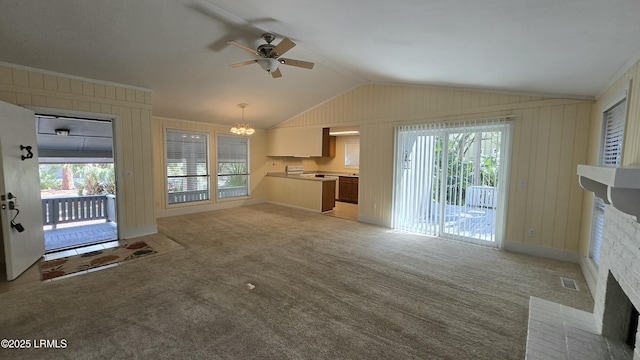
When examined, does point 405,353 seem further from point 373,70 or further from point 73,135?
point 73,135

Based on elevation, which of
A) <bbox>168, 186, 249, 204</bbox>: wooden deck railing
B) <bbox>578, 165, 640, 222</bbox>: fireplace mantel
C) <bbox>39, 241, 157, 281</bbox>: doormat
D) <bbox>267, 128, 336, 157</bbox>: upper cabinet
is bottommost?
<bbox>39, 241, 157, 281</bbox>: doormat

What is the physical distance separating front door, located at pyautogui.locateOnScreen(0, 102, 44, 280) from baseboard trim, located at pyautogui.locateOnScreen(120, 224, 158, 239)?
1.01 m

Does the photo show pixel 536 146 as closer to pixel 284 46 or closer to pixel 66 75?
pixel 284 46

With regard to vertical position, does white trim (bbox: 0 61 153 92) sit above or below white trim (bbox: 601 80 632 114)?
above

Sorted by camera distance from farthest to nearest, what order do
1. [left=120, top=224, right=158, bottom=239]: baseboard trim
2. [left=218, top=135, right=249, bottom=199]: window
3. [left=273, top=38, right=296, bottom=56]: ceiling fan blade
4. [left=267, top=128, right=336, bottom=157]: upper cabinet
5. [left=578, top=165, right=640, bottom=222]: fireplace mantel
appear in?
[left=218, top=135, right=249, bottom=199]: window
[left=267, top=128, right=336, bottom=157]: upper cabinet
[left=120, top=224, right=158, bottom=239]: baseboard trim
[left=273, top=38, right=296, bottom=56]: ceiling fan blade
[left=578, top=165, right=640, bottom=222]: fireplace mantel

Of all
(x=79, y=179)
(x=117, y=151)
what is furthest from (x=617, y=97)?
(x=79, y=179)

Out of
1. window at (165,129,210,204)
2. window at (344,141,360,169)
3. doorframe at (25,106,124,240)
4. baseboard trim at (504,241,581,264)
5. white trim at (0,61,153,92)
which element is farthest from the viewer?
window at (344,141,360,169)

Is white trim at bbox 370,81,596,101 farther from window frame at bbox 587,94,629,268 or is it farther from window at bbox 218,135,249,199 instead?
window at bbox 218,135,249,199

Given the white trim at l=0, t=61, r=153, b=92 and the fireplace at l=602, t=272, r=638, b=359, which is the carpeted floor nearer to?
the fireplace at l=602, t=272, r=638, b=359

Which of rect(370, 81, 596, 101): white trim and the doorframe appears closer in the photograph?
rect(370, 81, 596, 101): white trim

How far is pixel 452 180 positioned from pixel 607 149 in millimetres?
1908

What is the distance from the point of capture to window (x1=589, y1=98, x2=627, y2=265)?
2684 mm

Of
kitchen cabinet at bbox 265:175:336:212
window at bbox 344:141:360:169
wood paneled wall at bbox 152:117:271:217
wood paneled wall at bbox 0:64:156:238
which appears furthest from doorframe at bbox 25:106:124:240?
window at bbox 344:141:360:169

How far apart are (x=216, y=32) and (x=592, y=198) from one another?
204 inches
